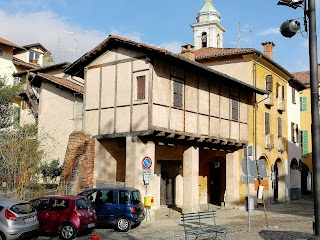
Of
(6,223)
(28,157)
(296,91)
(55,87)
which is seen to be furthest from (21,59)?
(6,223)

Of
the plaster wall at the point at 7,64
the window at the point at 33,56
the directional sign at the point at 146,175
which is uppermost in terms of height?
the window at the point at 33,56

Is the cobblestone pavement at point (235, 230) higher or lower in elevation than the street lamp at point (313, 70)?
lower

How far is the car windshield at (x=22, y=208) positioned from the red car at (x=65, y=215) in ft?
3.60

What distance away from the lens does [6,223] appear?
1184 cm

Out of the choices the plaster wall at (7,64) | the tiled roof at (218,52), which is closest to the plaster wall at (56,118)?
the tiled roof at (218,52)

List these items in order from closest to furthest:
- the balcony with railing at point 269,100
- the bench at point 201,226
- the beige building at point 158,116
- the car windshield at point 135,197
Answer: the bench at point 201,226 < the car windshield at point 135,197 < the beige building at point 158,116 < the balcony with railing at point 269,100

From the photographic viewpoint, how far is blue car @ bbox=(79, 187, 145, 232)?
1563 centimetres

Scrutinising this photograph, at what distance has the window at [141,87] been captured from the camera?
18866 millimetres

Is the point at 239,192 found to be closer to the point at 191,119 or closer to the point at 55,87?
the point at 191,119

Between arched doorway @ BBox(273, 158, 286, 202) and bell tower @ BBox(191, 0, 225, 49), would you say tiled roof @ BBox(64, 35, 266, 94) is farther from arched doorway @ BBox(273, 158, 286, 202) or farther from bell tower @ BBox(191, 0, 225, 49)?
bell tower @ BBox(191, 0, 225, 49)

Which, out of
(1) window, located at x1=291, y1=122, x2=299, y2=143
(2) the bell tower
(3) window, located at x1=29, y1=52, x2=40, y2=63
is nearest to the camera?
(1) window, located at x1=291, y1=122, x2=299, y2=143

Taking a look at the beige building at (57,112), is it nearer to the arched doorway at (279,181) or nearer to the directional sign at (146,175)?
the directional sign at (146,175)

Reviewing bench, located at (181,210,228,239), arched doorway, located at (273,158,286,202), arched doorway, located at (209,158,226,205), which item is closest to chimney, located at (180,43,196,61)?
arched doorway, located at (209,158,226,205)

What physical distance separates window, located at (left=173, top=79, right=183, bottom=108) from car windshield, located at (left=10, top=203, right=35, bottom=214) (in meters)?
9.08
